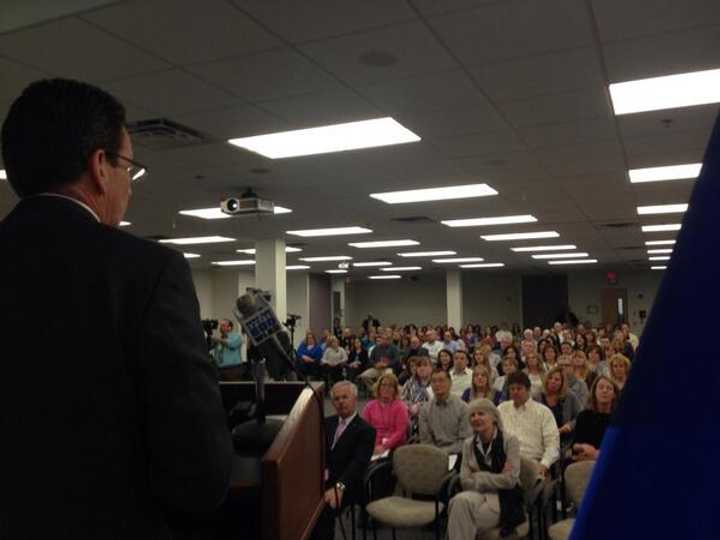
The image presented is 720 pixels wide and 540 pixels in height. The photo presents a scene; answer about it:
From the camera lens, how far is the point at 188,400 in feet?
2.19

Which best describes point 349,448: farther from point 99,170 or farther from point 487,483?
point 99,170

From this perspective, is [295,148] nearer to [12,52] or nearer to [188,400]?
[12,52]

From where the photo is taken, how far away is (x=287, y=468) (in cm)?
96

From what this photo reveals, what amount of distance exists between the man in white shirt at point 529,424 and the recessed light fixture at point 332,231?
5974mm

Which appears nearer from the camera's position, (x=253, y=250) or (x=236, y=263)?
(x=253, y=250)

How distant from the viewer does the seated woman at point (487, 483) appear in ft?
12.4

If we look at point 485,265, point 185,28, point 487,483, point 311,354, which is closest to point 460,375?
point 487,483

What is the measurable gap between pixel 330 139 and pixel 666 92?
98.3 inches

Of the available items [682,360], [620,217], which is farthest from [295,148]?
[620,217]

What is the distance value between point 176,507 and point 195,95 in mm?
3688

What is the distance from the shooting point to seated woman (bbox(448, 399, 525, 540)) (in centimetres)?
379

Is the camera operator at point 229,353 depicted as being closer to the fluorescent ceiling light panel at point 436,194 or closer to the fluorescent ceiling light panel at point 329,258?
the fluorescent ceiling light panel at point 436,194

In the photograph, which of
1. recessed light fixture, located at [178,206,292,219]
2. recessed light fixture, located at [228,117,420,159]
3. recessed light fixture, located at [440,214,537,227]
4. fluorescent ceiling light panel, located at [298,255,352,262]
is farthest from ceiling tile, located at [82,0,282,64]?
fluorescent ceiling light panel, located at [298,255,352,262]

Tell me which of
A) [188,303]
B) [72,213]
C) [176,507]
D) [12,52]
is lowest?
[176,507]
